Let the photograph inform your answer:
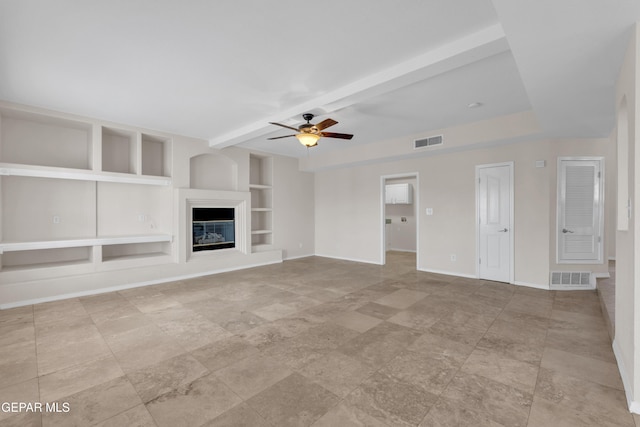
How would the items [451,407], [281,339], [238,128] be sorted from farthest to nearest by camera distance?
[238,128] → [281,339] → [451,407]

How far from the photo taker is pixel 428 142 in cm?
543

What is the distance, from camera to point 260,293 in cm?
459

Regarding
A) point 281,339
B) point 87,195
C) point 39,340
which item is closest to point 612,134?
point 281,339

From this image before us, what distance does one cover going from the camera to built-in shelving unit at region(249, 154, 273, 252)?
7.46 meters

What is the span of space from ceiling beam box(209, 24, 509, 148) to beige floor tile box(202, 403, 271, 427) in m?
3.28

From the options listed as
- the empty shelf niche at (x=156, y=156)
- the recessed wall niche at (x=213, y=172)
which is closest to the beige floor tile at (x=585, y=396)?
the recessed wall niche at (x=213, y=172)

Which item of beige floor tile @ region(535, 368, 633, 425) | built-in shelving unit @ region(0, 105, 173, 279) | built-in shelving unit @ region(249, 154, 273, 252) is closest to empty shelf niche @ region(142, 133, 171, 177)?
built-in shelving unit @ region(0, 105, 173, 279)

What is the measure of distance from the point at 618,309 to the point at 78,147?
300 inches

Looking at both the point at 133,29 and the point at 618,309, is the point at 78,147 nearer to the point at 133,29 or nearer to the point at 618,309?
the point at 133,29

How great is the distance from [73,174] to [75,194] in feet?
1.99

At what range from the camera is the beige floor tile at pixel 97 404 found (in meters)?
1.78

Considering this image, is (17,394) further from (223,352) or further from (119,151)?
(119,151)

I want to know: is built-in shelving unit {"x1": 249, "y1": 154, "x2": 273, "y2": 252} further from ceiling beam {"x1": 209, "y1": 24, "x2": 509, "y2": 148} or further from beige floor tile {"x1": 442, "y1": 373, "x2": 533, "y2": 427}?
beige floor tile {"x1": 442, "y1": 373, "x2": 533, "y2": 427}

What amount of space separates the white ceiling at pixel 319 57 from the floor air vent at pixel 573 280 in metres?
2.26
